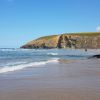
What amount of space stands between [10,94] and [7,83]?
2968 mm

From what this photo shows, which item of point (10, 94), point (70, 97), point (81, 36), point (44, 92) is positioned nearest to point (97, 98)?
point (70, 97)

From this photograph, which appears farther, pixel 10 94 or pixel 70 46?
pixel 70 46

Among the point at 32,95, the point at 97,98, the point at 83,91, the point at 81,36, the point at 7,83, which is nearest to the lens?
the point at 97,98

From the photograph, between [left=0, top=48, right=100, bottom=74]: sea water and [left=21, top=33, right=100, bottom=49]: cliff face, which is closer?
[left=0, top=48, right=100, bottom=74]: sea water

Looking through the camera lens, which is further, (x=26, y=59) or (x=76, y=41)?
(x=76, y=41)

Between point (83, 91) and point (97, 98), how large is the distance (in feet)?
4.60

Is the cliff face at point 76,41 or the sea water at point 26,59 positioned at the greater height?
the cliff face at point 76,41

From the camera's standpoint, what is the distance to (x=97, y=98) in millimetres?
9844

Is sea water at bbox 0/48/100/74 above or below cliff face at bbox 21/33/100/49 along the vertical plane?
below

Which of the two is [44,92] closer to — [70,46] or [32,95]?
[32,95]

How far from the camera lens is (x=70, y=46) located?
186 m

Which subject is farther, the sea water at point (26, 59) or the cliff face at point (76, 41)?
the cliff face at point (76, 41)

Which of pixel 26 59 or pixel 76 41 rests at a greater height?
pixel 76 41

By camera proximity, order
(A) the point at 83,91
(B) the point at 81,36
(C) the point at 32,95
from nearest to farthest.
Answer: (C) the point at 32,95
(A) the point at 83,91
(B) the point at 81,36
